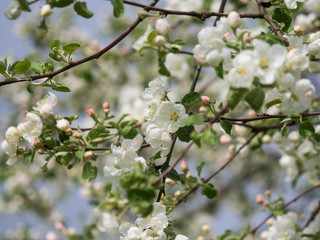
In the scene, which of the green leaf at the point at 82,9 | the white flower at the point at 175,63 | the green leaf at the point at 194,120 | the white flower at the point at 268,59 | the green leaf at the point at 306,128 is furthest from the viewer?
the white flower at the point at 175,63

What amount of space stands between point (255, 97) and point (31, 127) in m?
0.72

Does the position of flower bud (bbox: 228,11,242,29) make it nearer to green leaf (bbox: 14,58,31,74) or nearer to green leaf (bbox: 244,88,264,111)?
green leaf (bbox: 244,88,264,111)

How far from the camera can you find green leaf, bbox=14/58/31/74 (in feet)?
4.20

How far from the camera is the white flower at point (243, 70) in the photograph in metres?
0.93

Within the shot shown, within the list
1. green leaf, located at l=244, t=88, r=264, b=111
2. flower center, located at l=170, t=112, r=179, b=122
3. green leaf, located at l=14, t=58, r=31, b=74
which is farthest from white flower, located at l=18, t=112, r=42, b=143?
green leaf, located at l=244, t=88, r=264, b=111

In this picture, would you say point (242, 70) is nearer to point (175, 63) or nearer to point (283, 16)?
point (283, 16)

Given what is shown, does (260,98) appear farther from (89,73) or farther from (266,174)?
(266,174)

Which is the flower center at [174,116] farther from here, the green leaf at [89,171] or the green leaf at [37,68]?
the green leaf at [37,68]

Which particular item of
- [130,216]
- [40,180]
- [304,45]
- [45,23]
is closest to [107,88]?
[40,180]

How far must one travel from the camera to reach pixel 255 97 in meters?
0.97

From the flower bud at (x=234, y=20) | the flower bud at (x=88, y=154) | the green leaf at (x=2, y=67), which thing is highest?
the flower bud at (x=234, y=20)

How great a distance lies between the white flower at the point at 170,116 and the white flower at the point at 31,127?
1.23 feet

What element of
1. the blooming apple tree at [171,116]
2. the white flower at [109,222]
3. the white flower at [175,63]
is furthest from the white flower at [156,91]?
the white flower at [175,63]

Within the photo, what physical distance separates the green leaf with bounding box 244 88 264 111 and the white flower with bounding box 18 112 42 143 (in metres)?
0.67
